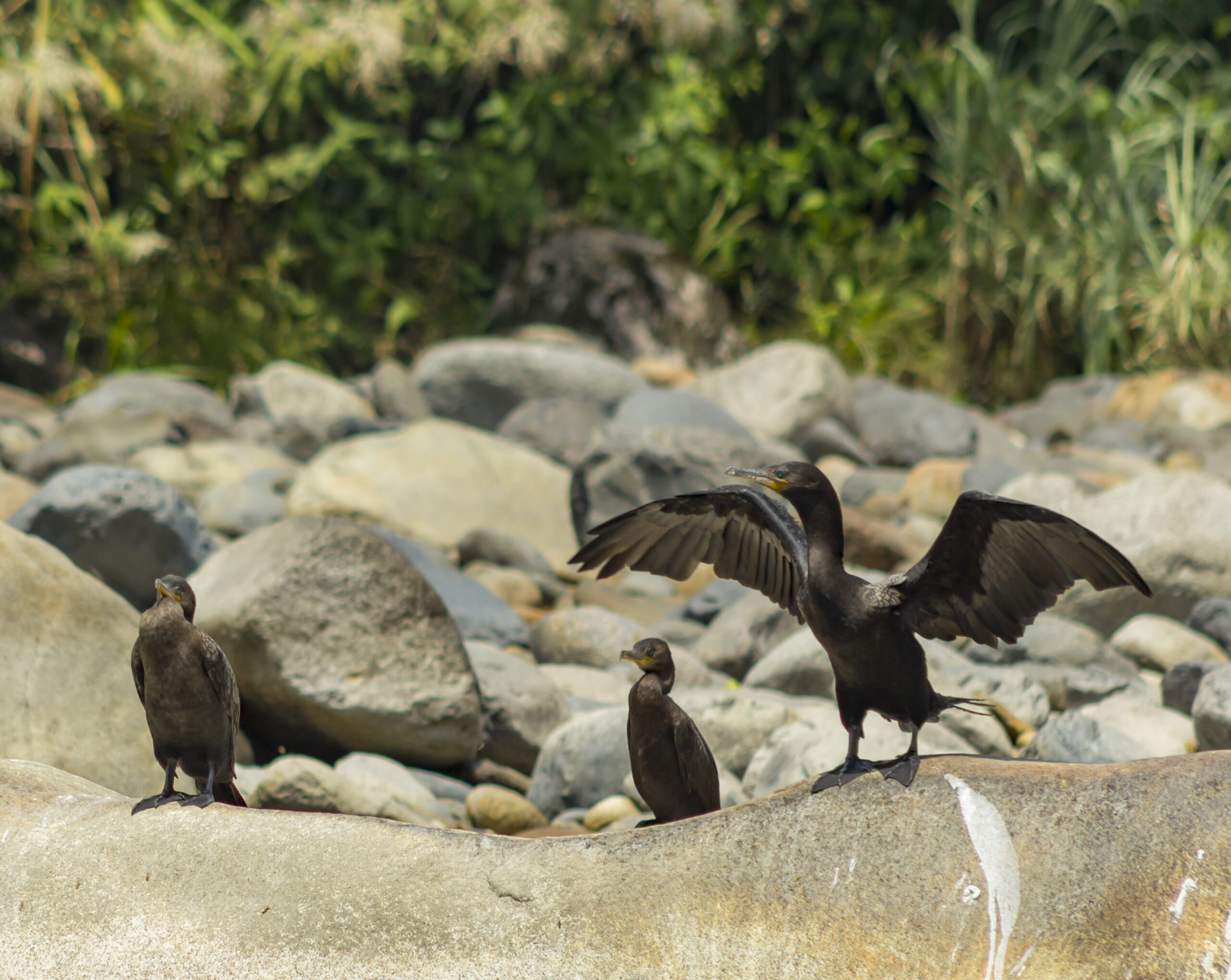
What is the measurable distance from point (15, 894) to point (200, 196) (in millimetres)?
10565

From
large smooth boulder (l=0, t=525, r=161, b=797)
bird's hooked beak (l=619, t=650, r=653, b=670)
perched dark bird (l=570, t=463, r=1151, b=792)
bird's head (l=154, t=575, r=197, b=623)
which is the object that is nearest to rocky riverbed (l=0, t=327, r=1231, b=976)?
large smooth boulder (l=0, t=525, r=161, b=797)

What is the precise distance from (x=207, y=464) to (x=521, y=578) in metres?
2.73

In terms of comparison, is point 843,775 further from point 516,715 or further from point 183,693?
point 516,715

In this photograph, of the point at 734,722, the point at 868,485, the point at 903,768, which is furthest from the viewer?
the point at 868,485

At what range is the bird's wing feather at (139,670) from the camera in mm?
2926

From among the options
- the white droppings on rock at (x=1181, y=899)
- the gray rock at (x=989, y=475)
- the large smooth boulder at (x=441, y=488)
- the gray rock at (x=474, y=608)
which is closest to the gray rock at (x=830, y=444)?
the gray rock at (x=989, y=475)

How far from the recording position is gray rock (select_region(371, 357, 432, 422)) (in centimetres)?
1020

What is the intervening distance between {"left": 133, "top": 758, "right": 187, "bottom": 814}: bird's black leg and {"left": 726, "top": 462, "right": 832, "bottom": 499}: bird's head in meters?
1.38

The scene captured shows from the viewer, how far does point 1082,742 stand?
4535mm

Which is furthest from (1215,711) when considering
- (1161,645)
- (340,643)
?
(340,643)

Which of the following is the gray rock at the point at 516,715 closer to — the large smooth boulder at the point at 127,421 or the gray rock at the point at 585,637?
the gray rock at the point at 585,637

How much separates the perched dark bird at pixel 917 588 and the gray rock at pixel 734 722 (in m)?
2.15

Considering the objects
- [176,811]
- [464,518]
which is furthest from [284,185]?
[176,811]

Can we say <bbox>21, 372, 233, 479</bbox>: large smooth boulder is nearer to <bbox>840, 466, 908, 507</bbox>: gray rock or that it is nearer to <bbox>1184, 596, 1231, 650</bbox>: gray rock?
<bbox>840, 466, 908, 507</bbox>: gray rock
